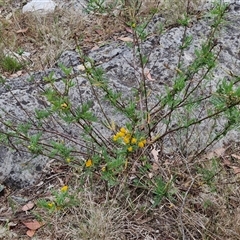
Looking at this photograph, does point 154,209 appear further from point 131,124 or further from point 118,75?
point 118,75

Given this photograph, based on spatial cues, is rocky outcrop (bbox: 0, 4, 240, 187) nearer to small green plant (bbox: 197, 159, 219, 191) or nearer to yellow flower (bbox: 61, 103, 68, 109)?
small green plant (bbox: 197, 159, 219, 191)

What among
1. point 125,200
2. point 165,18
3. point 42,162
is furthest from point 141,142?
point 165,18

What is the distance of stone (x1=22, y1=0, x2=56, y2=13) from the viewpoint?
163 inches

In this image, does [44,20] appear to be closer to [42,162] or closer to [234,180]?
[42,162]

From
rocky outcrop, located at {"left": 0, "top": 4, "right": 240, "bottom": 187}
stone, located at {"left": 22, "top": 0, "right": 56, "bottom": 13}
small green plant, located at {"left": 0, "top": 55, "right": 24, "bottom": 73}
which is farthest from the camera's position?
stone, located at {"left": 22, "top": 0, "right": 56, "bottom": 13}

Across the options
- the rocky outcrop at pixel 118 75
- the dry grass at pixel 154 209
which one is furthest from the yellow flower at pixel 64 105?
the rocky outcrop at pixel 118 75

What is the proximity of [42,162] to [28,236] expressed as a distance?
0.46 meters

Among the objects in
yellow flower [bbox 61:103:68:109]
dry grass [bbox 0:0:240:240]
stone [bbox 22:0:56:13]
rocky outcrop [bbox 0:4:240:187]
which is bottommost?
dry grass [bbox 0:0:240:240]

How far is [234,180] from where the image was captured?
2.55 m

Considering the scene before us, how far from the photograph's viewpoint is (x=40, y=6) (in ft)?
13.8

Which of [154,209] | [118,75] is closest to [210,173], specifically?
[154,209]

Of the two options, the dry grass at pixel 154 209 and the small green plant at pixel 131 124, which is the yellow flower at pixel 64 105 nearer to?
the small green plant at pixel 131 124

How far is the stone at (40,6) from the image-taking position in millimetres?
4133

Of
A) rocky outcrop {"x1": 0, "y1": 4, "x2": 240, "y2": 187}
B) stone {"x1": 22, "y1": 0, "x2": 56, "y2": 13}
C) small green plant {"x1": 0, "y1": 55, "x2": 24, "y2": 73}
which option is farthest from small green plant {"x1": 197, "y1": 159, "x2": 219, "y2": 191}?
stone {"x1": 22, "y1": 0, "x2": 56, "y2": 13}
